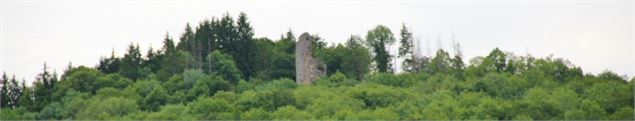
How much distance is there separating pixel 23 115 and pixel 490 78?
2486 centimetres

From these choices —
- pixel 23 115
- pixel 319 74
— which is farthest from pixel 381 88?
pixel 23 115

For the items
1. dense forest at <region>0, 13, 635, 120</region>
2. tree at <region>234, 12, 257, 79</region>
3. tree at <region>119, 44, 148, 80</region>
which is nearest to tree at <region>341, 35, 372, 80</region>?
dense forest at <region>0, 13, 635, 120</region>

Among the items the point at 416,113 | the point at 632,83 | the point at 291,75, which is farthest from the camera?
the point at 291,75

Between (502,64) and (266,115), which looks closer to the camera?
(266,115)

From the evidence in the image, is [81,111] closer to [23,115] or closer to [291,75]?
[23,115]

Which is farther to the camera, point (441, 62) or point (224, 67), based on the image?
point (441, 62)

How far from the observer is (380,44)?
3580 inches

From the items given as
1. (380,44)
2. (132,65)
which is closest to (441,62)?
(380,44)

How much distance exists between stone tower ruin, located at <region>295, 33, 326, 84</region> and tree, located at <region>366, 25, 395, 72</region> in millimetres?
8444

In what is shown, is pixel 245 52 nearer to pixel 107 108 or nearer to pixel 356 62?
pixel 356 62

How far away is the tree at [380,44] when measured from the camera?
90.0 m

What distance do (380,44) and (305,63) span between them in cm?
1033

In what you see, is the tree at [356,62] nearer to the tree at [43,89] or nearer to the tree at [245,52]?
the tree at [245,52]

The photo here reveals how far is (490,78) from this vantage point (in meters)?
79.4
